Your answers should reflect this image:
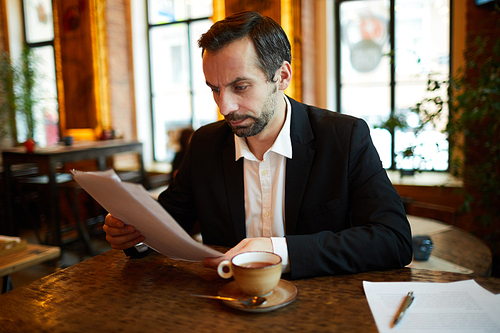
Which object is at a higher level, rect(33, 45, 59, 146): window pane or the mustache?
rect(33, 45, 59, 146): window pane

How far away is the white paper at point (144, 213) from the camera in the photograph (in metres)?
0.79

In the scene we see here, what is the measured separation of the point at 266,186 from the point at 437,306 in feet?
2.31

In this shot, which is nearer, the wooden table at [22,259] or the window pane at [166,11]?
the wooden table at [22,259]

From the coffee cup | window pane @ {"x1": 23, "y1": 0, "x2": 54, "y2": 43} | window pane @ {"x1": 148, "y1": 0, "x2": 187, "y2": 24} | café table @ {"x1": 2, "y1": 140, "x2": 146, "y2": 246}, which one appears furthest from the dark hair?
window pane @ {"x1": 23, "y1": 0, "x2": 54, "y2": 43}

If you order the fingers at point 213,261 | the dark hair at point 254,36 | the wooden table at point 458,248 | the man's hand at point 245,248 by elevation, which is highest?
the dark hair at point 254,36

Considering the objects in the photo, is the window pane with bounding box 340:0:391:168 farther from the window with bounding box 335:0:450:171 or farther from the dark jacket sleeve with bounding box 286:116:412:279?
the dark jacket sleeve with bounding box 286:116:412:279

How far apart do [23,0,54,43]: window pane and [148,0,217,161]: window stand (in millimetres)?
A: 1895

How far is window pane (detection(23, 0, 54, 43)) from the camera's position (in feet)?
20.5

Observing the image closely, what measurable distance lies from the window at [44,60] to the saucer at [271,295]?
6245 millimetres

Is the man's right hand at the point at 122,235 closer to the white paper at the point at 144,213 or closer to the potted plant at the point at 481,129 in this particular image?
the white paper at the point at 144,213

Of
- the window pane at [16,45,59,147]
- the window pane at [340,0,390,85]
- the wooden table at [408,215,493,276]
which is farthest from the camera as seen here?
the window pane at [16,45,59,147]

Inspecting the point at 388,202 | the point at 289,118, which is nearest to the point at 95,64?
the point at 289,118

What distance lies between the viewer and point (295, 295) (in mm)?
779

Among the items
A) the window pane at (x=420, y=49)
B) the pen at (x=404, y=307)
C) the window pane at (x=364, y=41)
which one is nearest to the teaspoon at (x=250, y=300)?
the pen at (x=404, y=307)
